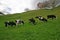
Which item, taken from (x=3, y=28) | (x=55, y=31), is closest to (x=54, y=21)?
(x=55, y=31)

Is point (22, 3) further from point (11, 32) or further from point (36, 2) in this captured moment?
point (11, 32)

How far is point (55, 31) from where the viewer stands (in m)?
22.1

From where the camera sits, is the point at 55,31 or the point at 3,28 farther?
the point at 3,28

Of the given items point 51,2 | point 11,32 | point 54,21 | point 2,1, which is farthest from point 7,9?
point 11,32

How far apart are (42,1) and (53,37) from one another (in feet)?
70.6

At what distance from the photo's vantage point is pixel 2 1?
133ft

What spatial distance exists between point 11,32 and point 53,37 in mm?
4355

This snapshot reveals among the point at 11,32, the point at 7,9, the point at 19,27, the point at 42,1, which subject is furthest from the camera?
the point at 42,1

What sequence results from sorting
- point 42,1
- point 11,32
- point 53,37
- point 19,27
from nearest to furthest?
point 53,37
point 11,32
point 19,27
point 42,1

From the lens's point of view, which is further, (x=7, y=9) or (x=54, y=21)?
(x=7, y=9)

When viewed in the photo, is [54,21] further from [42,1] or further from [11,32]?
[42,1]

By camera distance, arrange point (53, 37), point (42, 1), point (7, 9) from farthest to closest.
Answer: point (42, 1), point (7, 9), point (53, 37)

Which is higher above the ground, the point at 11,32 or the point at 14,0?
the point at 14,0

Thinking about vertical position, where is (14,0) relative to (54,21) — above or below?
above
